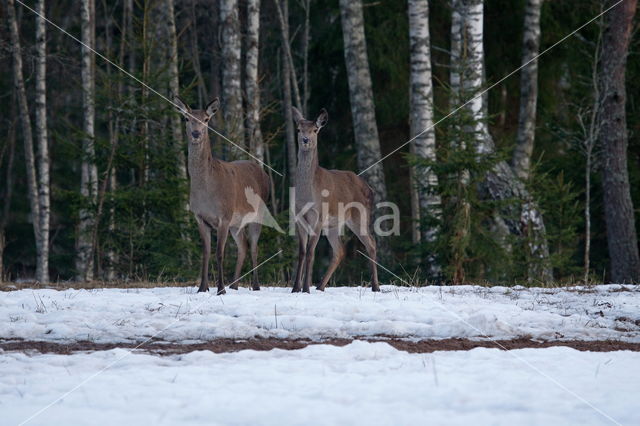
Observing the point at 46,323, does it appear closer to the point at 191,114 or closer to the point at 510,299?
the point at 191,114

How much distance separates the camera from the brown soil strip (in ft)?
23.2

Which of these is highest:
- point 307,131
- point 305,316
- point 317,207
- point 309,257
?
point 307,131

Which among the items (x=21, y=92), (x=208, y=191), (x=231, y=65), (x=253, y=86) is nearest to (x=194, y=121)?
(x=208, y=191)

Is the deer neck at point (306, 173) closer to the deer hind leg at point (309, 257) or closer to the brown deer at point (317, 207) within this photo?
the brown deer at point (317, 207)

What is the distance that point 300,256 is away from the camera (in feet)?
A: 35.5

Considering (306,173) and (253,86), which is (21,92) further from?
(306,173)

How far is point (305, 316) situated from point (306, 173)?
9.84 feet

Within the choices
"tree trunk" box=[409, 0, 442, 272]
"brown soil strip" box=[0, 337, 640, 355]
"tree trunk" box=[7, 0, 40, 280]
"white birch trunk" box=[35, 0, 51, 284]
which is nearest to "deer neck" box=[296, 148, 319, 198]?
"brown soil strip" box=[0, 337, 640, 355]

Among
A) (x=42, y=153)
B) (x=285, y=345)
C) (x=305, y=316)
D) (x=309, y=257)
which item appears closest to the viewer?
(x=285, y=345)

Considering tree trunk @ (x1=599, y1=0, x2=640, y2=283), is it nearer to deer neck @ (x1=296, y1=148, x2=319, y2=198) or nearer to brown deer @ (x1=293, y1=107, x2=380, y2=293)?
brown deer @ (x1=293, y1=107, x2=380, y2=293)

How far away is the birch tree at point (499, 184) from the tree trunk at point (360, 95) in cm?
236

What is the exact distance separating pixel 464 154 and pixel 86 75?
1060 cm

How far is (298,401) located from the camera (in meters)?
5.43

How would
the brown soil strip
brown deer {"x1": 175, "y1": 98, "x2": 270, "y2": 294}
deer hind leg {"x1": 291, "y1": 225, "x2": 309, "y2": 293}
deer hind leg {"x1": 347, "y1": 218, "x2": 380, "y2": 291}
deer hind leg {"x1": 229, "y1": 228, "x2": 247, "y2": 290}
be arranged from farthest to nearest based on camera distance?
deer hind leg {"x1": 229, "y1": 228, "x2": 247, "y2": 290} → deer hind leg {"x1": 347, "y1": 218, "x2": 380, "y2": 291} → deer hind leg {"x1": 291, "y1": 225, "x2": 309, "y2": 293} → brown deer {"x1": 175, "y1": 98, "x2": 270, "y2": 294} → the brown soil strip
